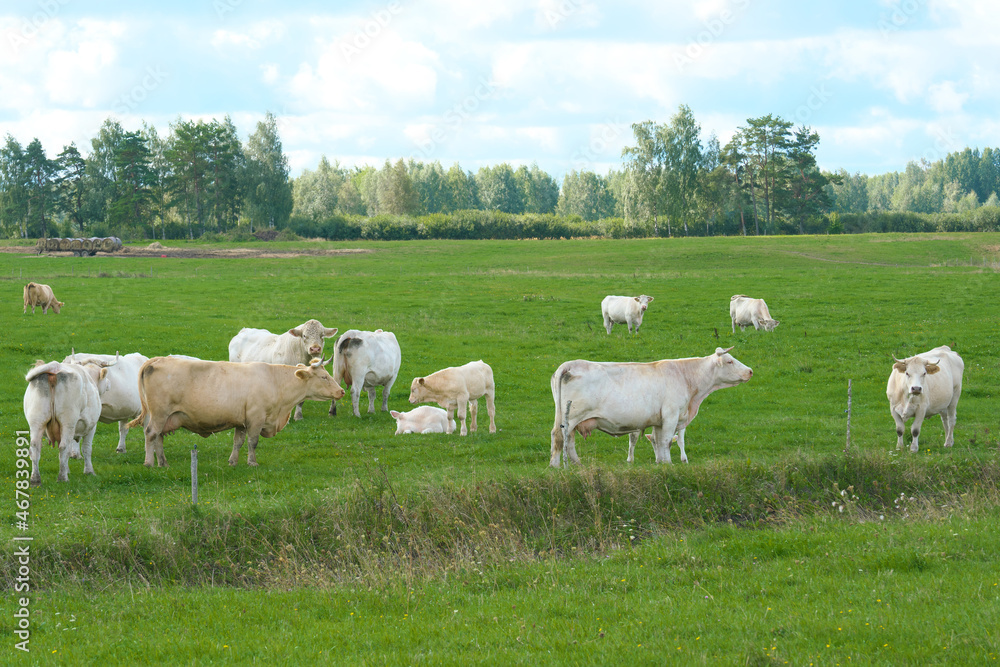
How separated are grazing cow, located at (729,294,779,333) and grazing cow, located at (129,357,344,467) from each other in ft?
68.4

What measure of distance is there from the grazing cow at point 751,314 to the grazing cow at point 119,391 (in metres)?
22.2

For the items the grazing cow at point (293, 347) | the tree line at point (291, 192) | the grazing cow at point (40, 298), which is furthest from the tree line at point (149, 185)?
the grazing cow at point (293, 347)

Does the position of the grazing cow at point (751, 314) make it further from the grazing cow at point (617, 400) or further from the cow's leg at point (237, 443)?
the cow's leg at point (237, 443)

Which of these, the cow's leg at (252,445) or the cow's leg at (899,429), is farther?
the cow's leg at (899,429)

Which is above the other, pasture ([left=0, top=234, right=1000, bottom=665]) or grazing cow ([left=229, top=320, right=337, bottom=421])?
grazing cow ([left=229, top=320, right=337, bottom=421])

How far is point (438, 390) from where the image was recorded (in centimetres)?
1798

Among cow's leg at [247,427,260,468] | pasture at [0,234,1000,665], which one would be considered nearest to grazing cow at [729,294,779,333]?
pasture at [0,234,1000,665]

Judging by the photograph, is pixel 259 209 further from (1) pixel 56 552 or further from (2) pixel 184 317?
(1) pixel 56 552

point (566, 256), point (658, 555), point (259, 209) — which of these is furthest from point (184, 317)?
point (259, 209)

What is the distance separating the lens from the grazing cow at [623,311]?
105ft

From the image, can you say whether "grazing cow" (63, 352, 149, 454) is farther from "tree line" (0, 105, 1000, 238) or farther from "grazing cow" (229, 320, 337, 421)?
"tree line" (0, 105, 1000, 238)

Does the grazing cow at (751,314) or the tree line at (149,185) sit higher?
the tree line at (149,185)

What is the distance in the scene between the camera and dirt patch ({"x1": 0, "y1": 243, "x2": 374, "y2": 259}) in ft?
225

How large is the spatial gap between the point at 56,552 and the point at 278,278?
1592 inches
